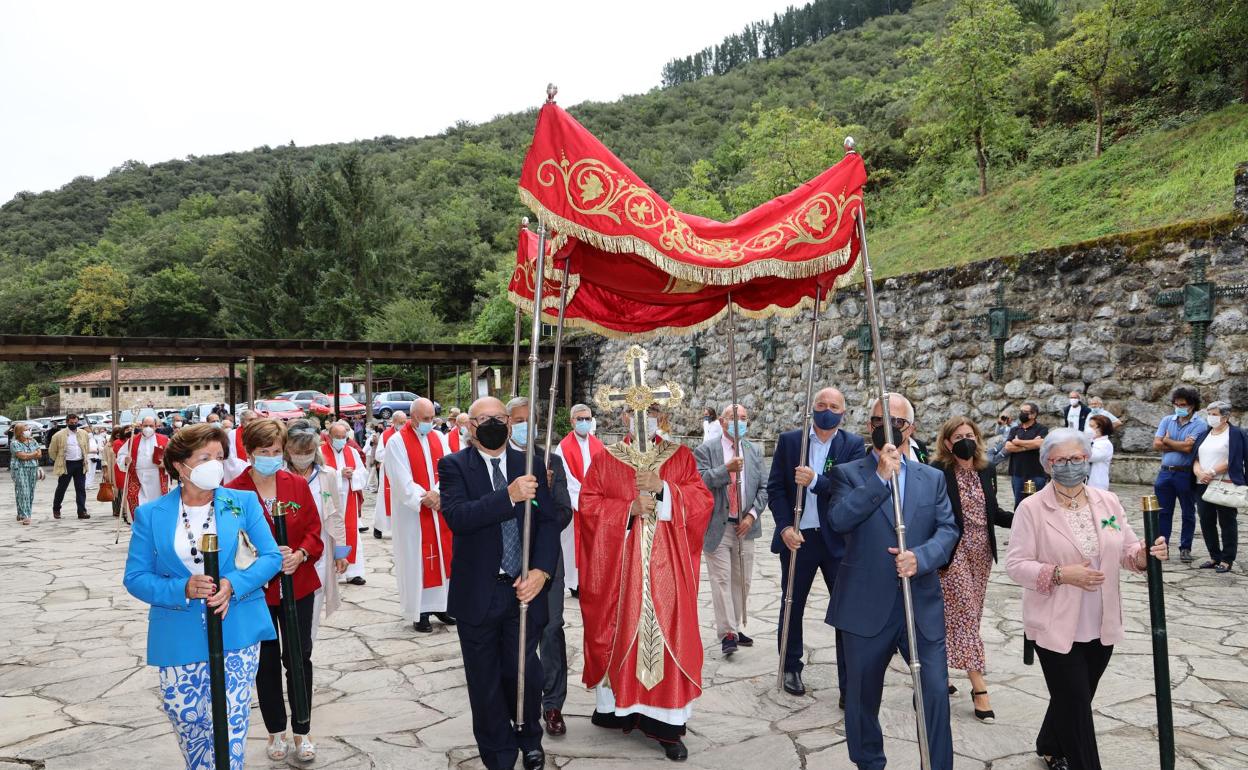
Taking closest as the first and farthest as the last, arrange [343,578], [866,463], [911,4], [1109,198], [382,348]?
[866,463] → [343,578] → [1109,198] → [382,348] → [911,4]

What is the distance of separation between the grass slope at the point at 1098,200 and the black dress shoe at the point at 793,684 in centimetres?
1002

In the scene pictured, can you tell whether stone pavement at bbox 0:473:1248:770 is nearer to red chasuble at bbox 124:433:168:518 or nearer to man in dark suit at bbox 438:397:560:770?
man in dark suit at bbox 438:397:560:770

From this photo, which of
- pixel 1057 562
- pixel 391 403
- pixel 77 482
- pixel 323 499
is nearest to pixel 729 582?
pixel 1057 562

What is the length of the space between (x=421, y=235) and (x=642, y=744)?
53.6m

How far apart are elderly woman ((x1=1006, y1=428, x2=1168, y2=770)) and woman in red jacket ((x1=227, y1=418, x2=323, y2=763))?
10.8 feet

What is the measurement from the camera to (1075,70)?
17625mm

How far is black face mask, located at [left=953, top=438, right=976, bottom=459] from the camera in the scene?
4.73m

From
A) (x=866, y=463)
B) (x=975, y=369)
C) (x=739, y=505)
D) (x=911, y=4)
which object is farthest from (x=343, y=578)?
(x=911, y=4)

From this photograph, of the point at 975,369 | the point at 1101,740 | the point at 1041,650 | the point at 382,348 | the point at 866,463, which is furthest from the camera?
the point at 382,348

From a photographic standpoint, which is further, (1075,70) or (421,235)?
(421,235)

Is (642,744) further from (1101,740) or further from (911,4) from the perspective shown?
(911,4)

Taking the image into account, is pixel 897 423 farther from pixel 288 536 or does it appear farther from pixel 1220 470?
pixel 1220 470

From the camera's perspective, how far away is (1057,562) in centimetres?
372

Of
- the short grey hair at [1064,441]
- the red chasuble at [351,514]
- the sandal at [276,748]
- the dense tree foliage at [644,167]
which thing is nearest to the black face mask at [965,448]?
the short grey hair at [1064,441]
